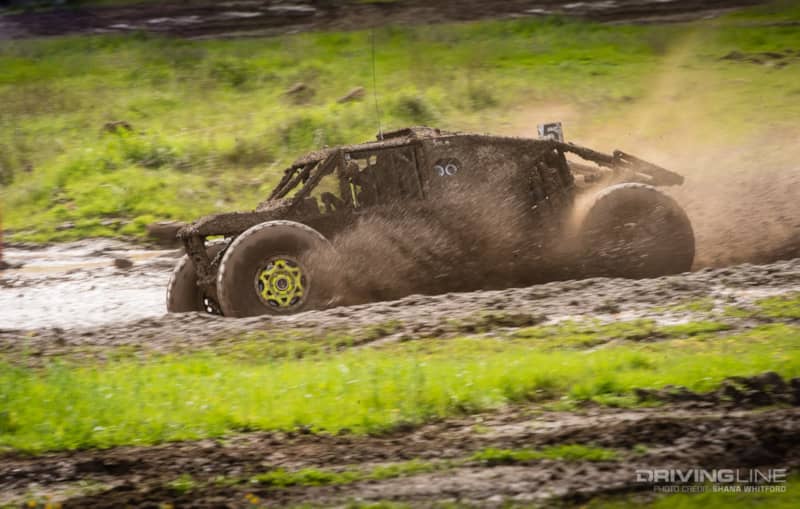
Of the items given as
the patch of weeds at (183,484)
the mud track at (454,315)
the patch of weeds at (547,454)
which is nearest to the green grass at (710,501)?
the patch of weeds at (547,454)

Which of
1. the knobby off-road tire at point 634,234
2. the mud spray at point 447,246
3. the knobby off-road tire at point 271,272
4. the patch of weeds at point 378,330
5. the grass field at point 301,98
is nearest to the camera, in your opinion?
the patch of weeds at point 378,330

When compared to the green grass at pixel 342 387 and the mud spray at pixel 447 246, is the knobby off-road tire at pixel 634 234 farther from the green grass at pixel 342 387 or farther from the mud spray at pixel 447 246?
the green grass at pixel 342 387

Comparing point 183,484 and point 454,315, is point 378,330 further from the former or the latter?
point 183,484

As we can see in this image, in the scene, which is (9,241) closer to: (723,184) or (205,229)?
(205,229)

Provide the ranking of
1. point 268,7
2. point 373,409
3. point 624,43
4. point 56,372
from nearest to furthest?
point 373,409 → point 56,372 → point 624,43 → point 268,7

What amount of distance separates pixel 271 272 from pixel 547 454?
455cm

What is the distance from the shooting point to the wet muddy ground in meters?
30.1

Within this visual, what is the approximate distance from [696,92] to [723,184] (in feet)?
28.4

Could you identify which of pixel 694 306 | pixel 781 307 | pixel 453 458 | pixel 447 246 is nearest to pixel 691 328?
pixel 694 306

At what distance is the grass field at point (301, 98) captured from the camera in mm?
19109

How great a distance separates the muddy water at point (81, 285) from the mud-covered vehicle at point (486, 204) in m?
2.42

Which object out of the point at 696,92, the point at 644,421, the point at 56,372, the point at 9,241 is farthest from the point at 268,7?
the point at 644,421

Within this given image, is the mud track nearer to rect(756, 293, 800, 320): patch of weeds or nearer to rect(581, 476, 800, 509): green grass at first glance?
rect(756, 293, 800, 320): patch of weeds

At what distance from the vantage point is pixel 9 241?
56.9 ft
